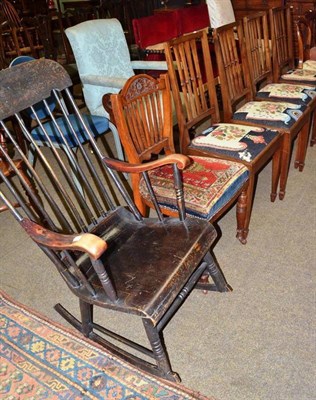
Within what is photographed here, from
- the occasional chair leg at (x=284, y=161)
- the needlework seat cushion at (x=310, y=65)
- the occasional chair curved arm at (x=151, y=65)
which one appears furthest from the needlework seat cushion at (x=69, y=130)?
the needlework seat cushion at (x=310, y=65)

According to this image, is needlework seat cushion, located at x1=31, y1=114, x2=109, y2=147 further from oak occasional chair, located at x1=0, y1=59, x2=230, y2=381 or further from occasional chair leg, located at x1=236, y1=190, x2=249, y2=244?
occasional chair leg, located at x1=236, y1=190, x2=249, y2=244

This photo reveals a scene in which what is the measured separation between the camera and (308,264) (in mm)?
1839

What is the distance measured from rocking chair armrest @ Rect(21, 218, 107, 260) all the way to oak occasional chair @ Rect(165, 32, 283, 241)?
104cm

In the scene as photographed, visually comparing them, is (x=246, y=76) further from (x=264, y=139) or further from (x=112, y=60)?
(x=112, y=60)

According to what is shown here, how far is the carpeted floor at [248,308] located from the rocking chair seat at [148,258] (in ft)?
1.36

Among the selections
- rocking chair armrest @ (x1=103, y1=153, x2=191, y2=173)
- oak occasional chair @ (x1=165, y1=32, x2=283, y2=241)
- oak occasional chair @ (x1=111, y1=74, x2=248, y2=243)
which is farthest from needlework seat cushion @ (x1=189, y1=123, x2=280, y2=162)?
rocking chair armrest @ (x1=103, y1=153, x2=191, y2=173)

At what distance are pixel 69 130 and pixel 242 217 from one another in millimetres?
1135

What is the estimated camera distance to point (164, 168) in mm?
1839

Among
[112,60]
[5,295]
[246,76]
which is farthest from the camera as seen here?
[112,60]

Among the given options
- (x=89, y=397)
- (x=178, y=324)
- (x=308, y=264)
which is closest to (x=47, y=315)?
(x=89, y=397)

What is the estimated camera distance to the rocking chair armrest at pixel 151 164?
1335mm

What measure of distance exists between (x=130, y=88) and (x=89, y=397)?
125cm

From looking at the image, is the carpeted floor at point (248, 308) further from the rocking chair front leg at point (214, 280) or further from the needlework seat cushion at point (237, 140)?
the needlework seat cushion at point (237, 140)

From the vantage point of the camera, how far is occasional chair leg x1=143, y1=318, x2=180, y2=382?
4.14 ft
